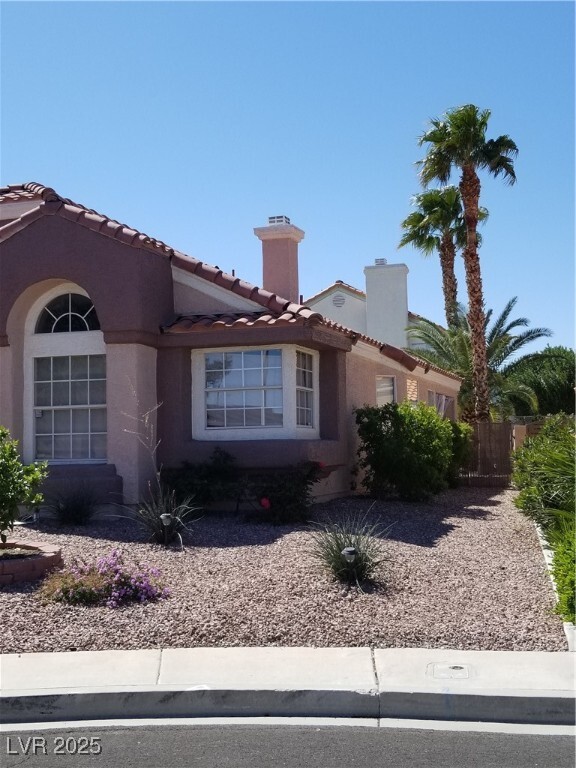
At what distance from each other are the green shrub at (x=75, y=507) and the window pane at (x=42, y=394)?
203 cm

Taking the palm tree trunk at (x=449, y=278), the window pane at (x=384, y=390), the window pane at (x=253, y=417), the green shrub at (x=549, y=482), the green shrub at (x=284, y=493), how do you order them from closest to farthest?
1. the green shrub at (x=549, y=482)
2. the green shrub at (x=284, y=493)
3. the window pane at (x=253, y=417)
4. the window pane at (x=384, y=390)
5. the palm tree trunk at (x=449, y=278)

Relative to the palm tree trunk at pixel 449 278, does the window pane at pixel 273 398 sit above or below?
below

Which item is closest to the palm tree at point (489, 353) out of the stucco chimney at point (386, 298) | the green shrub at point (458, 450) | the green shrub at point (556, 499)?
the stucco chimney at point (386, 298)

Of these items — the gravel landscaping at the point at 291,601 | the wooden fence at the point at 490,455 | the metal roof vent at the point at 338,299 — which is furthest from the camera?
the metal roof vent at the point at 338,299

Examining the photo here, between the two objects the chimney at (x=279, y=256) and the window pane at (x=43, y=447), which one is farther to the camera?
the chimney at (x=279, y=256)

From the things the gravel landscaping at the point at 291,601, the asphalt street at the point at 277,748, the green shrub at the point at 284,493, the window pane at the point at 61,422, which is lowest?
the asphalt street at the point at 277,748

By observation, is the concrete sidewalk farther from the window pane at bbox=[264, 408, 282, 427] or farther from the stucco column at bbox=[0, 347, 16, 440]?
the stucco column at bbox=[0, 347, 16, 440]

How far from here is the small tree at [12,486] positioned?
9805 mm

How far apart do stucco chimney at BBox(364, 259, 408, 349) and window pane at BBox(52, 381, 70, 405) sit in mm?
17639

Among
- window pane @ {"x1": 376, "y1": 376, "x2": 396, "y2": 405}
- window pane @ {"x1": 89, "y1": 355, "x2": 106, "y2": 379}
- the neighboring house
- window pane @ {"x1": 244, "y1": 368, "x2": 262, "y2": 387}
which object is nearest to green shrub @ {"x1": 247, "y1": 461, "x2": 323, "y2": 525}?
the neighboring house

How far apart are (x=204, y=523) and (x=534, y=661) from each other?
653cm

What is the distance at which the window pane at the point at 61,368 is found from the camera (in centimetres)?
1502

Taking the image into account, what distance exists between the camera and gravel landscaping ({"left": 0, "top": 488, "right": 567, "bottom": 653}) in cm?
788

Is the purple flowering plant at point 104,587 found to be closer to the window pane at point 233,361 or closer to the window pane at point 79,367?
the window pane at point 233,361
